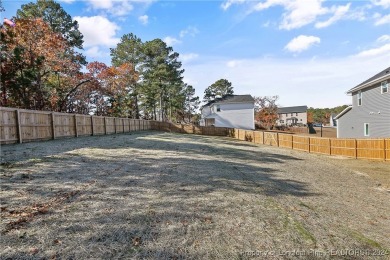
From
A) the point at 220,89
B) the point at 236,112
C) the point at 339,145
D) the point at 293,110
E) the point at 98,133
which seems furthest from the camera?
the point at 293,110

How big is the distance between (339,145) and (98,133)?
1900 centimetres

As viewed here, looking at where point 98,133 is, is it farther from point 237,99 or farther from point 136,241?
point 237,99

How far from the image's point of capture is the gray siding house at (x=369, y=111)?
21.7m

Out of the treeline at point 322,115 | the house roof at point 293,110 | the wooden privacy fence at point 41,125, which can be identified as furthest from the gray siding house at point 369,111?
the treeline at point 322,115

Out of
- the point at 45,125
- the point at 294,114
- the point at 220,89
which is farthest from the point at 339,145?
the point at 294,114

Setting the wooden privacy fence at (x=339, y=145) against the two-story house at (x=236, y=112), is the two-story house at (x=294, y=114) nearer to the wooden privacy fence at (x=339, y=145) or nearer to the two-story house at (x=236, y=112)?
the two-story house at (x=236, y=112)

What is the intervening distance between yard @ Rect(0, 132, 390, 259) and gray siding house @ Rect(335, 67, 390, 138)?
52.0 feet

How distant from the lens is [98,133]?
842 inches

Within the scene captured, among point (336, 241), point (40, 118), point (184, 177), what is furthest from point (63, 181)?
point (40, 118)

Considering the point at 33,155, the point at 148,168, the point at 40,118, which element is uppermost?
the point at 40,118

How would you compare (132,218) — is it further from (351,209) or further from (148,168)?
(351,209)

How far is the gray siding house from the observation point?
71.2 feet

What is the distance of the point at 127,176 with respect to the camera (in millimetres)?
7488

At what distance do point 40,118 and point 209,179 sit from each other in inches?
414
